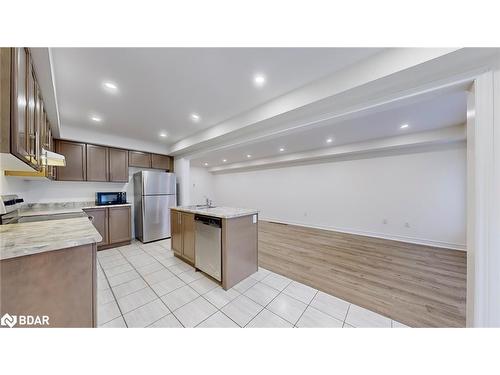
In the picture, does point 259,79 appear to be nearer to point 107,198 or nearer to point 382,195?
point 107,198

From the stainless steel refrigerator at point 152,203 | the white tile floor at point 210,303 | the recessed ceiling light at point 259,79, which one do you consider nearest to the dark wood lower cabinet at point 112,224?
the stainless steel refrigerator at point 152,203

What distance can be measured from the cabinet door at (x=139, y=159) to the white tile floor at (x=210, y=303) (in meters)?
2.30

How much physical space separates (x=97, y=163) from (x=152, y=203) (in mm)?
1308

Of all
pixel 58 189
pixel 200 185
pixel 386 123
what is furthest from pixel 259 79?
pixel 200 185

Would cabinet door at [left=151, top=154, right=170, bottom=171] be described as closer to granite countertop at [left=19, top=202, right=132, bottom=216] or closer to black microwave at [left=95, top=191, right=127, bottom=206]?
black microwave at [left=95, top=191, right=127, bottom=206]

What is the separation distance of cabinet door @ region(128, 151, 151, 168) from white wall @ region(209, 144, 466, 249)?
13.1 feet

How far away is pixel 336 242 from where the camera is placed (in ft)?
12.2

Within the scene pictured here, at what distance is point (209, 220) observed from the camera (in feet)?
7.12

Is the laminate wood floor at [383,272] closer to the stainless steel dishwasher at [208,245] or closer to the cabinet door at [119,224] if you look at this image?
the stainless steel dishwasher at [208,245]

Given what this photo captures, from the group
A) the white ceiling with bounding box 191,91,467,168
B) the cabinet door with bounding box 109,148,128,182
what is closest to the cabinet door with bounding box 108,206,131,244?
the cabinet door with bounding box 109,148,128,182

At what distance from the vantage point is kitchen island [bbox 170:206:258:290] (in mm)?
1994
